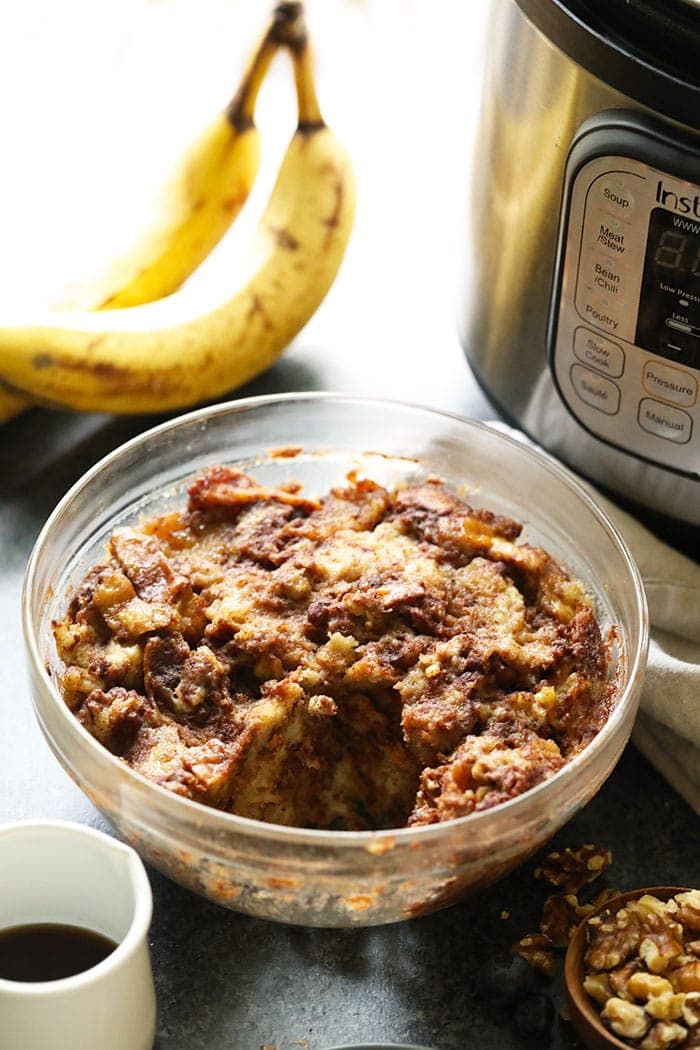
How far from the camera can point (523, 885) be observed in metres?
1.59

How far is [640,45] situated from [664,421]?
453 millimetres

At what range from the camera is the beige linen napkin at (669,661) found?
1.66 metres

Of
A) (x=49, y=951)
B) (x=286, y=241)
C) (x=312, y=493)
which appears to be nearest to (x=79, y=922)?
(x=49, y=951)

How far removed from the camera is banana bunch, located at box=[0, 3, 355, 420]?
6.34 ft

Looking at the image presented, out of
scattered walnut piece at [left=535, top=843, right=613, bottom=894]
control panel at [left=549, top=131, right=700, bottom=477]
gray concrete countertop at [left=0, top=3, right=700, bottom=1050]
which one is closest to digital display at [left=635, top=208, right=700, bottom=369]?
control panel at [left=549, top=131, right=700, bottom=477]

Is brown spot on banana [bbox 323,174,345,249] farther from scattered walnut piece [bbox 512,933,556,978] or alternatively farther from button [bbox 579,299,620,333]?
scattered walnut piece [bbox 512,933,556,978]

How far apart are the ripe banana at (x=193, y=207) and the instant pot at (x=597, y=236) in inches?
17.5

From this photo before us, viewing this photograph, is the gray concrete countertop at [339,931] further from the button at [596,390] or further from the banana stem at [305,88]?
the button at [596,390]

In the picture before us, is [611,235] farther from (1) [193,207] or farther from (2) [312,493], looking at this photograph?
(1) [193,207]

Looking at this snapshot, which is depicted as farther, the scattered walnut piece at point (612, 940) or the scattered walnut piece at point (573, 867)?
the scattered walnut piece at point (573, 867)

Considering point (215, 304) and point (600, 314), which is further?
point (215, 304)

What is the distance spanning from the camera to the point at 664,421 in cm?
171

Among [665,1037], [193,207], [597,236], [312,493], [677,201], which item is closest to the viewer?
[665,1037]

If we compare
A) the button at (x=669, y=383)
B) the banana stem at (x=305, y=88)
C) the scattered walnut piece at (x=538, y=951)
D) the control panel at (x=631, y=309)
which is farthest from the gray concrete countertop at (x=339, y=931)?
the button at (x=669, y=383)
